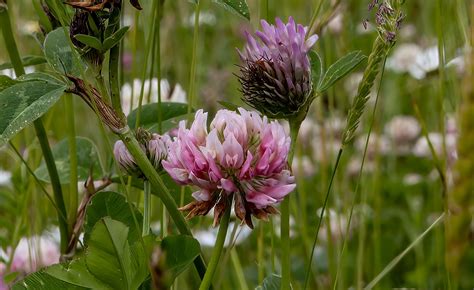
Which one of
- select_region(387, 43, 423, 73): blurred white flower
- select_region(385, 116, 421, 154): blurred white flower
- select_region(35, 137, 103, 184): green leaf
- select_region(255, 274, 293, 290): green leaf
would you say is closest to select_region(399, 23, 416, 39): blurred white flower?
select_region(387, 43, 423, 73): blurred white flower

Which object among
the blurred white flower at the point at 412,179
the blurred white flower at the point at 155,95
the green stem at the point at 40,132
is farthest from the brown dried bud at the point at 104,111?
the blurred white flower at the point at 412,179

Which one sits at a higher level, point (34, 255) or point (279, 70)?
point (279, 70)

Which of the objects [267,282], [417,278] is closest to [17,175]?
[267,282]

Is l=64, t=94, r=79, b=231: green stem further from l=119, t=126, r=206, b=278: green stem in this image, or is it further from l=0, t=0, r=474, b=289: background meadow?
l=119, t=126, r=206, b=278: green stem

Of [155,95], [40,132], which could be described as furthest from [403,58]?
[40,132]

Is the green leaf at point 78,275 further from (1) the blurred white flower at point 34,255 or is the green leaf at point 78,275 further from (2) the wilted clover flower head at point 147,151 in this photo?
(1) the blurred white flower at point 34,255

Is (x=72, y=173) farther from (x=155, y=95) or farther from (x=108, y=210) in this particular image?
(x=155, y=95)
